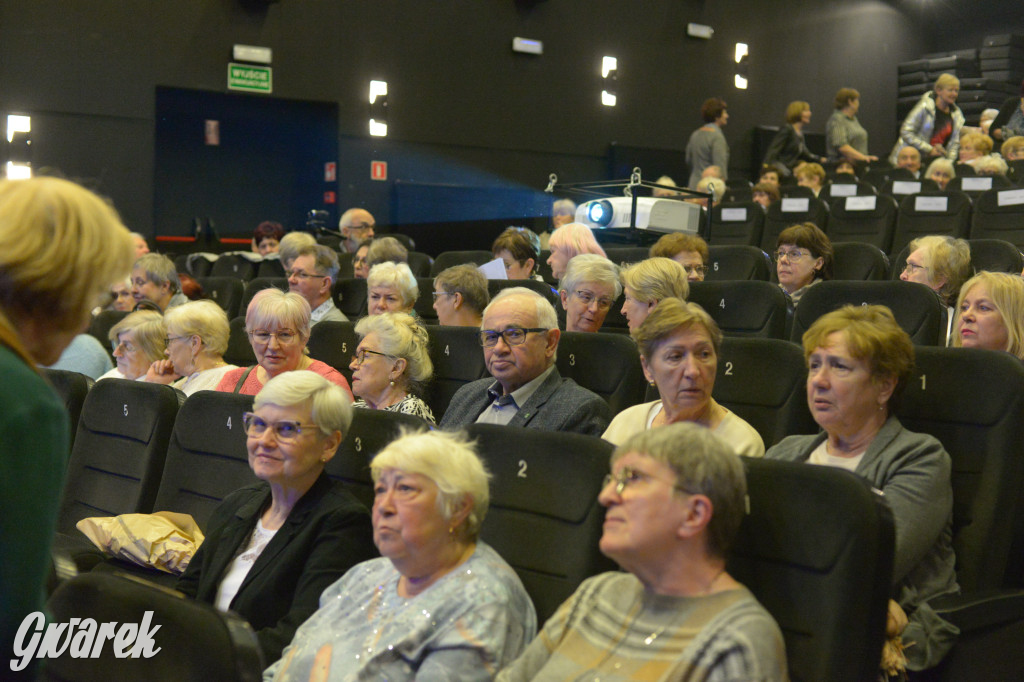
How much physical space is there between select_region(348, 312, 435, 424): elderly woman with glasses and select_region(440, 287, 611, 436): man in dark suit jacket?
0.28 metres

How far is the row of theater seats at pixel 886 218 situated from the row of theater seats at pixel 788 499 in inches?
149

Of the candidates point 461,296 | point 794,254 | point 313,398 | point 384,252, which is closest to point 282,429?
point 313,398

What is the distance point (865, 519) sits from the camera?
150cm

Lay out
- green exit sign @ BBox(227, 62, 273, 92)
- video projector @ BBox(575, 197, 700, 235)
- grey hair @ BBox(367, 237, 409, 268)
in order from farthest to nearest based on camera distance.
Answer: green exit sign @ BBox(227, 62, 273, 92) < video projector @ BBox(575, 197, 700, 235) < grey hair @ BBox(367, 237, 409, 268)

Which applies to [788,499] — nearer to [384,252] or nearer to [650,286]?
[650,286]

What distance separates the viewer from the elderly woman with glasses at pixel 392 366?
3.01m

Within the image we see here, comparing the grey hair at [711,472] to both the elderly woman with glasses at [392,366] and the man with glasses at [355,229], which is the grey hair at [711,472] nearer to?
the elderly woman with glasses at [392,366]

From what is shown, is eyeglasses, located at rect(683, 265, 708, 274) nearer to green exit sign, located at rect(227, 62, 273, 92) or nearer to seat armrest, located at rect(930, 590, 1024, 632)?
seat armrest, located at rect(930, 590, 1024, 632)

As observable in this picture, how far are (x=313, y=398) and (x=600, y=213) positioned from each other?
3.42 metres

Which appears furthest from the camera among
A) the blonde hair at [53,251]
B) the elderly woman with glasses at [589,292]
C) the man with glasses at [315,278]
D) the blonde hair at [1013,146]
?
the blonde hair at [1013,146]

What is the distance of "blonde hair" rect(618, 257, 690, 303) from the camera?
311cm

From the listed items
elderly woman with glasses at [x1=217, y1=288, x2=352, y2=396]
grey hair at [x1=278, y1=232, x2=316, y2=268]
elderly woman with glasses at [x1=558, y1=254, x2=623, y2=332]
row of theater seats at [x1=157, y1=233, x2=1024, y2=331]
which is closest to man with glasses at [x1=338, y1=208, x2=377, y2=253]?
row of theater seats at [x1=157, y1=233, x2=1024, y2=331]

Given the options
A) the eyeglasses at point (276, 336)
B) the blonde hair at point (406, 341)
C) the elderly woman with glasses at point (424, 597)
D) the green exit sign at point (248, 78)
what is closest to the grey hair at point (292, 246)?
the eyeglasses at point (276, 336)

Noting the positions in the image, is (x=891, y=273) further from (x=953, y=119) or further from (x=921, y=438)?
(x=953, y=119)
